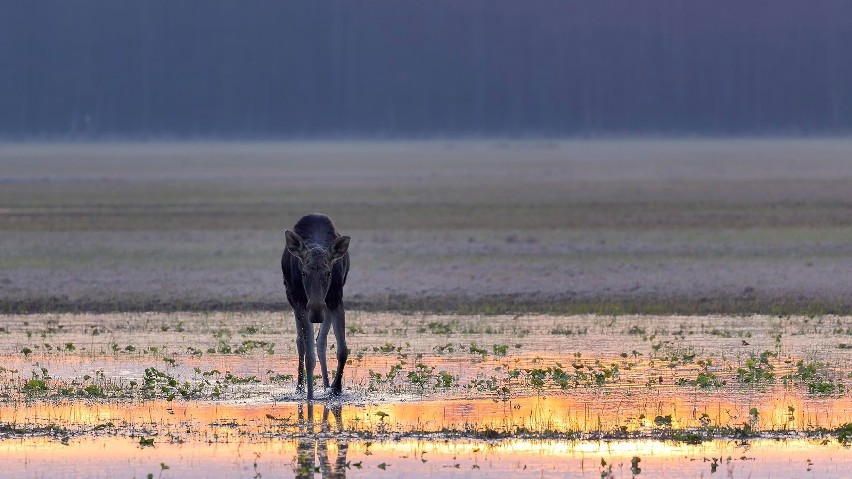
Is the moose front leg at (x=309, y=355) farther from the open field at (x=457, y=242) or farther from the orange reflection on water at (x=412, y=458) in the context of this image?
the open field at (x=457, y=242)

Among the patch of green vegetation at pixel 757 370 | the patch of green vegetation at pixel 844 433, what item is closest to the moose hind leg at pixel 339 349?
the patch of green vegetation at pixel 757 370

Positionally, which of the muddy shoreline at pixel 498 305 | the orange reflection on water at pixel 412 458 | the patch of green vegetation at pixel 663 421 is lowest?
the orange reflection on water at pixel 412 458

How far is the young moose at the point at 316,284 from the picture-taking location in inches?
685

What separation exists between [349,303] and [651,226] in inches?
893

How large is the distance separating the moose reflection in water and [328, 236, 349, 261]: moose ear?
1.67m

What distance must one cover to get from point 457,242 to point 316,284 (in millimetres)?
27784

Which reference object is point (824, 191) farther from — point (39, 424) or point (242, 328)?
point (39, 424)

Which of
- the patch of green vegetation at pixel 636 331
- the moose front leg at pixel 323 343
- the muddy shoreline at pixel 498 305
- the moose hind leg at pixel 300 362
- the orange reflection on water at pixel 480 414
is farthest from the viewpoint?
the muddy shoreline at pixel 498 305

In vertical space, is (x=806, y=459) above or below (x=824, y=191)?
below

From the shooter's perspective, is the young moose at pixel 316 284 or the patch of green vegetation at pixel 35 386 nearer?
the young moose at pixel 316 284

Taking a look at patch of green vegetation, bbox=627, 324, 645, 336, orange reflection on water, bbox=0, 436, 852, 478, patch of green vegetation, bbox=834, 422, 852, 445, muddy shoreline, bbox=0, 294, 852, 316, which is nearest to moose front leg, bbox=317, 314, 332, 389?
orange reflection on water, bbox=0, 436, 852, 478

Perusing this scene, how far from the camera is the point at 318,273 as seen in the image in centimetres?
1738

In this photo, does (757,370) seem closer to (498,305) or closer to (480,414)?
(480,414)

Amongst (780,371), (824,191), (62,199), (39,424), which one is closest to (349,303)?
(780,371)
